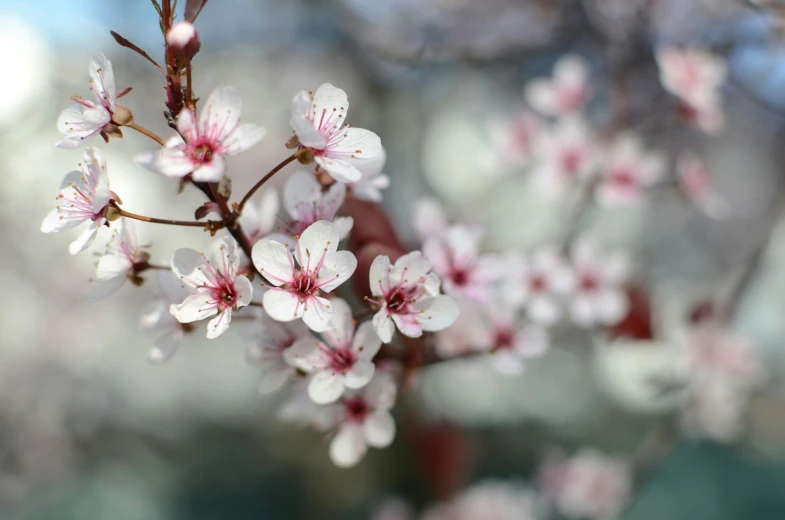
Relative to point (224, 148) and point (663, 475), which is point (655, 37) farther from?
point (663, 475)

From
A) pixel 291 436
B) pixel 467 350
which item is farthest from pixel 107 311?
pixel 467 350

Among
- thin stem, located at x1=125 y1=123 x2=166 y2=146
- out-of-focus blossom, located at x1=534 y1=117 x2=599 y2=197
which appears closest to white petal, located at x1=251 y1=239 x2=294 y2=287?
thin stem, located at x1=125 y1=123 x2=166 y2=146

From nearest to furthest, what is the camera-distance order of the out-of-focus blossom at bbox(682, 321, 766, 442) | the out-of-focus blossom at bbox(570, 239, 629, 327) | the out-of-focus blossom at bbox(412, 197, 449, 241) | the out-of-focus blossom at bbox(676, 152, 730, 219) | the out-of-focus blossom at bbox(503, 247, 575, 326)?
the out-of-focus blossom at bbox(412, 197, 449, 241), the out-of-focus blossom at bbox(503, 247, 575, 326), the out-of-focus blossom at bbox(570, 239, 629, 327), the out-of-focus blossom at bbox(676, 152, 730, 219), the out-of-focus blossom at bbox(682, 321, 766, 442)

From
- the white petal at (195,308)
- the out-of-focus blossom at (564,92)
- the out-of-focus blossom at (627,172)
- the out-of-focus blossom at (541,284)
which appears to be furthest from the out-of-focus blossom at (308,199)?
the out-of-focus blossom at (564,92)

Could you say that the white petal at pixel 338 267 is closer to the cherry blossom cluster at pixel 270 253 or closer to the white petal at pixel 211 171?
the cherry blossom cluster at pixel 270 253

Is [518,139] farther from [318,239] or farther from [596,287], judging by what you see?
[318,239]

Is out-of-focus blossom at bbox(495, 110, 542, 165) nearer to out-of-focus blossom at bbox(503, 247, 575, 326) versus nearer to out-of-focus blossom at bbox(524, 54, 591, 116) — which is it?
out-of-focus blossom at bbox(524, 54, 591, 116)

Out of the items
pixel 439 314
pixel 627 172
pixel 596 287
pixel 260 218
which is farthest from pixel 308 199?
pixel 627 172
